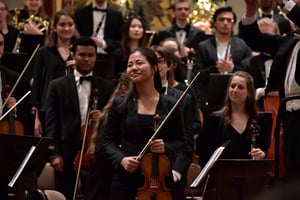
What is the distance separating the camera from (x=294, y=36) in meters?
4.45

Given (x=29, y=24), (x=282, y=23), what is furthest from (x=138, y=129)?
(x=282, y=23)

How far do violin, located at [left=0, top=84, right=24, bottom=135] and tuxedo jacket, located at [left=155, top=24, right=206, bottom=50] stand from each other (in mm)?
2357

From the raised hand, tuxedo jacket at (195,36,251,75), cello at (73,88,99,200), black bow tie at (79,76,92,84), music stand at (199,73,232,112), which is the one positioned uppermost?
the raised hand

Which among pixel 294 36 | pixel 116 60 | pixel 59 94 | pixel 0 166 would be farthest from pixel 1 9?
pixel 294 36

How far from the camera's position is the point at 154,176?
4.19 m

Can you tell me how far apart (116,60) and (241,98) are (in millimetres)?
2063

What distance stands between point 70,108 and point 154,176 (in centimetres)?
201

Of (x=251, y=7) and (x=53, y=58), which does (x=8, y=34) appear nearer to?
(x=53, y=58)

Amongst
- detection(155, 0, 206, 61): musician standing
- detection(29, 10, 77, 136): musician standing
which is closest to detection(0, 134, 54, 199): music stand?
detection(29, 10, 77, 136): musician standing

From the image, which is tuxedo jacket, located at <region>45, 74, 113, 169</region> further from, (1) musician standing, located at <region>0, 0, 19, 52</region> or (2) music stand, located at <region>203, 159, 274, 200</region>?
(2) music stand, located at <region>203, 159, 274, 200</region>

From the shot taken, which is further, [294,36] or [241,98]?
[241,98]

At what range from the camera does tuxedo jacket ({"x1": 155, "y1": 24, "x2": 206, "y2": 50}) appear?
323 inches

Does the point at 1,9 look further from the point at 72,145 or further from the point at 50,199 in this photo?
the point at 50,199

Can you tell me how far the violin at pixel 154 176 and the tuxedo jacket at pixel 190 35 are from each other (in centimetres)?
403
